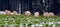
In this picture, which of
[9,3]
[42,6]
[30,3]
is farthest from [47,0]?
[9,3]

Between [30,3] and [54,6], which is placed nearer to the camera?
[54,6]

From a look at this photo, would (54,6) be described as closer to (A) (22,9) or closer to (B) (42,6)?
(B) (42,6)

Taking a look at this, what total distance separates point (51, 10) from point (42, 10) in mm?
451

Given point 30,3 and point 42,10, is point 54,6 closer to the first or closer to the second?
point 42,10

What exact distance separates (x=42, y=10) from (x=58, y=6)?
0.84 m

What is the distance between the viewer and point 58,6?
10.8 m

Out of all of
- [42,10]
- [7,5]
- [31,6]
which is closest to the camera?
[42,10]

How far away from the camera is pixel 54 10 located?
35.4 feet

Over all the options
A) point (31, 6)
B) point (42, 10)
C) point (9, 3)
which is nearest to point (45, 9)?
point (42, 10)

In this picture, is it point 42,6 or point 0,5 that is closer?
point 42,6

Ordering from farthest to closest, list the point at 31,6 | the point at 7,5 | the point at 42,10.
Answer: the point at 7,5
the point at 31,6
the point at 42,10

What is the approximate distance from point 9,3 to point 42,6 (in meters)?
2.20

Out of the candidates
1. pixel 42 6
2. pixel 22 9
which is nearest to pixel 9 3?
pixel 22 9

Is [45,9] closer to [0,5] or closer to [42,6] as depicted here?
[42,6]
